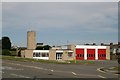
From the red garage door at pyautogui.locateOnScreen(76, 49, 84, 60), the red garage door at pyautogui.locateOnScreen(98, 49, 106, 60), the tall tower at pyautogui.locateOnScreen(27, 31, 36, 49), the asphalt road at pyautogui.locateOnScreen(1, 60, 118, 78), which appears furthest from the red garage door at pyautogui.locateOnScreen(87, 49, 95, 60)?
the asphalt road at pyautogui.locateOnScreen(1, 60, 118, 78)

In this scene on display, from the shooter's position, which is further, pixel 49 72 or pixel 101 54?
pixel 101 54

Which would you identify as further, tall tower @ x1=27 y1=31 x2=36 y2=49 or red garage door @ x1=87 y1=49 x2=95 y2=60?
tall tower @ x1=27 y1=31 x2=36 y2=49

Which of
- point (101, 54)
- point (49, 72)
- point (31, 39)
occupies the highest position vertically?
point (31, 39)

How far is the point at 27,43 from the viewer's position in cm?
9681

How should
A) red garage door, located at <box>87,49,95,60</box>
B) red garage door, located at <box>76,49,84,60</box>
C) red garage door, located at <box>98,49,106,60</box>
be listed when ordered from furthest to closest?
red garage door, located at <box>98,49,106,60</box> < red garage door, located at <box>87,49,95,60</box> < red garage door, located at <box>76,49,84,60</box>

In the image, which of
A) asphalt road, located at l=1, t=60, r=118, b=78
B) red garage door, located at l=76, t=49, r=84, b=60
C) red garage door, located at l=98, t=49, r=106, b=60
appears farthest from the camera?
red garage door, located at l=98, t=49, r=106, b=60

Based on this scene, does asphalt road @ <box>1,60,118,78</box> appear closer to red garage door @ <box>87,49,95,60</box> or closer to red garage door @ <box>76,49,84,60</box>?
red garage door @ <box>76,49,84,60</box>

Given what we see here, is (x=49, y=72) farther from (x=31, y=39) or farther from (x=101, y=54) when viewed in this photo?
(x=101, y=54)

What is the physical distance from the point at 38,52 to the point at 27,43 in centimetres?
1382

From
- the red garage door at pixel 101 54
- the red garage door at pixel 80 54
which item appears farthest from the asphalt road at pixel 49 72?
the red garage door at pixel 101 54

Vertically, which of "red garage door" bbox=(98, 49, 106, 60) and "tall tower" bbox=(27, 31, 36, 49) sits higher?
"tall tower" bbox=(27, 31, 36, 49)

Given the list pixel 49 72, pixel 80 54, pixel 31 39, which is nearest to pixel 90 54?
pixel 80 54

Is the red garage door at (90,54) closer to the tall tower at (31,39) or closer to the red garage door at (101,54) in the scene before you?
the red garage door at (101,54)

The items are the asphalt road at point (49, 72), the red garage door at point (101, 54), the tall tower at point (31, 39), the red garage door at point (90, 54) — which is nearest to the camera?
the asphalt road at point (49, 72)
